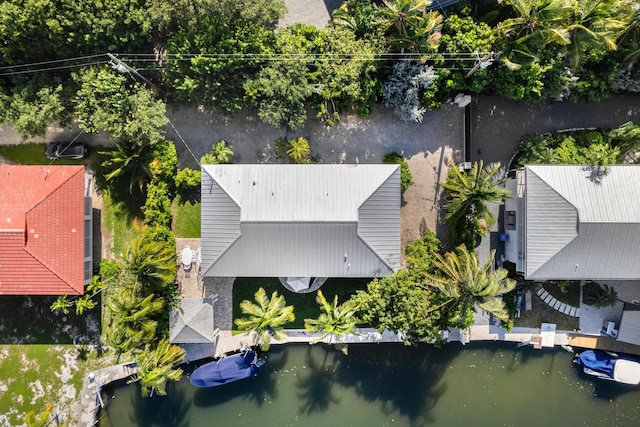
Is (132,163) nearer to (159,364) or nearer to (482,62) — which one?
(159,364)

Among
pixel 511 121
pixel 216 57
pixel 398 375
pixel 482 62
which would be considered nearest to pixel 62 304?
pixel 216 57

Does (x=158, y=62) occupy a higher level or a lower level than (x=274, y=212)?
higher

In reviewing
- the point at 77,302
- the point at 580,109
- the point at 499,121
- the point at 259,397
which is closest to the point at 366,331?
the point at 259,397

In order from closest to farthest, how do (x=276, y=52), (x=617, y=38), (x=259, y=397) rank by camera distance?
(x=617, y=38)
(x=276, y=52)
(x=259, y=397)

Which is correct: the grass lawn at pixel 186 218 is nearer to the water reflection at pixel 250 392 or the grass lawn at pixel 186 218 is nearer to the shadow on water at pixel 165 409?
the water reflection at pixel 250 392

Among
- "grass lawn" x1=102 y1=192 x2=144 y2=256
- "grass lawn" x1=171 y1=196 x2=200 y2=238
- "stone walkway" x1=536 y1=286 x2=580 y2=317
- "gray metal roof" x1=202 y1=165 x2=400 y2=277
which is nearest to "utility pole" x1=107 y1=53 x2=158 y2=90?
"gray metal roof" x1=202 y1=165 x2=400 y2=277

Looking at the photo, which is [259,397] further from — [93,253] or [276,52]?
[276,52]
